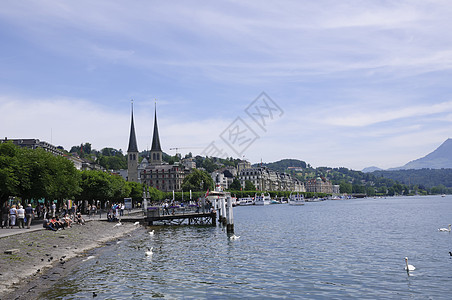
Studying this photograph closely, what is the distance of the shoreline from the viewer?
762 inches

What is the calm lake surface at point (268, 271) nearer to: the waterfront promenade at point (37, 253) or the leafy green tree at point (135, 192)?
the waterfront promenade at point (37, 253)

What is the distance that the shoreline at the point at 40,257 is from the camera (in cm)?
1935

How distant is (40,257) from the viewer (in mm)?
25922

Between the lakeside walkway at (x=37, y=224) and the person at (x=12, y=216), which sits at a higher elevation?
the person at (x=12, y=216)

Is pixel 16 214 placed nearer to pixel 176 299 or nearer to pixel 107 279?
pixel 107 279

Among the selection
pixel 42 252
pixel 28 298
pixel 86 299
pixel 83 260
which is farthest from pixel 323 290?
pixel 42 252

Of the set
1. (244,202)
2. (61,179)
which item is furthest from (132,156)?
(61,179)

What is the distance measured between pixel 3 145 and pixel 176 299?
1256 inches

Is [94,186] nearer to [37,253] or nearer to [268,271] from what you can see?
[37,253]

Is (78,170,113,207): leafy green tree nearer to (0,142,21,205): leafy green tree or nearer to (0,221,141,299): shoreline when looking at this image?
(0,142,21,205): leafy green tree

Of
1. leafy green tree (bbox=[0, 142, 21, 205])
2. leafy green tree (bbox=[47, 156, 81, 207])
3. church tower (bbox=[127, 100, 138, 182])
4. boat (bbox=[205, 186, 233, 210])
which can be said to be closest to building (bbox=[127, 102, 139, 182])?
church tower (bbox=[127, 100, 138, 182])

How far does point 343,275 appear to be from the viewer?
2295 cm

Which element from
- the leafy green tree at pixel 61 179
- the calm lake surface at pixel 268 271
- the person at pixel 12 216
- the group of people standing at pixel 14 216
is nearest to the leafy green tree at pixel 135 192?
the leafy green tree at pixel 61 179

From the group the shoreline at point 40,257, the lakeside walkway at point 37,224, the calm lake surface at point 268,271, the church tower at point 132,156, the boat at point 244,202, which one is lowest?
the calm lake surface at point 268,271
